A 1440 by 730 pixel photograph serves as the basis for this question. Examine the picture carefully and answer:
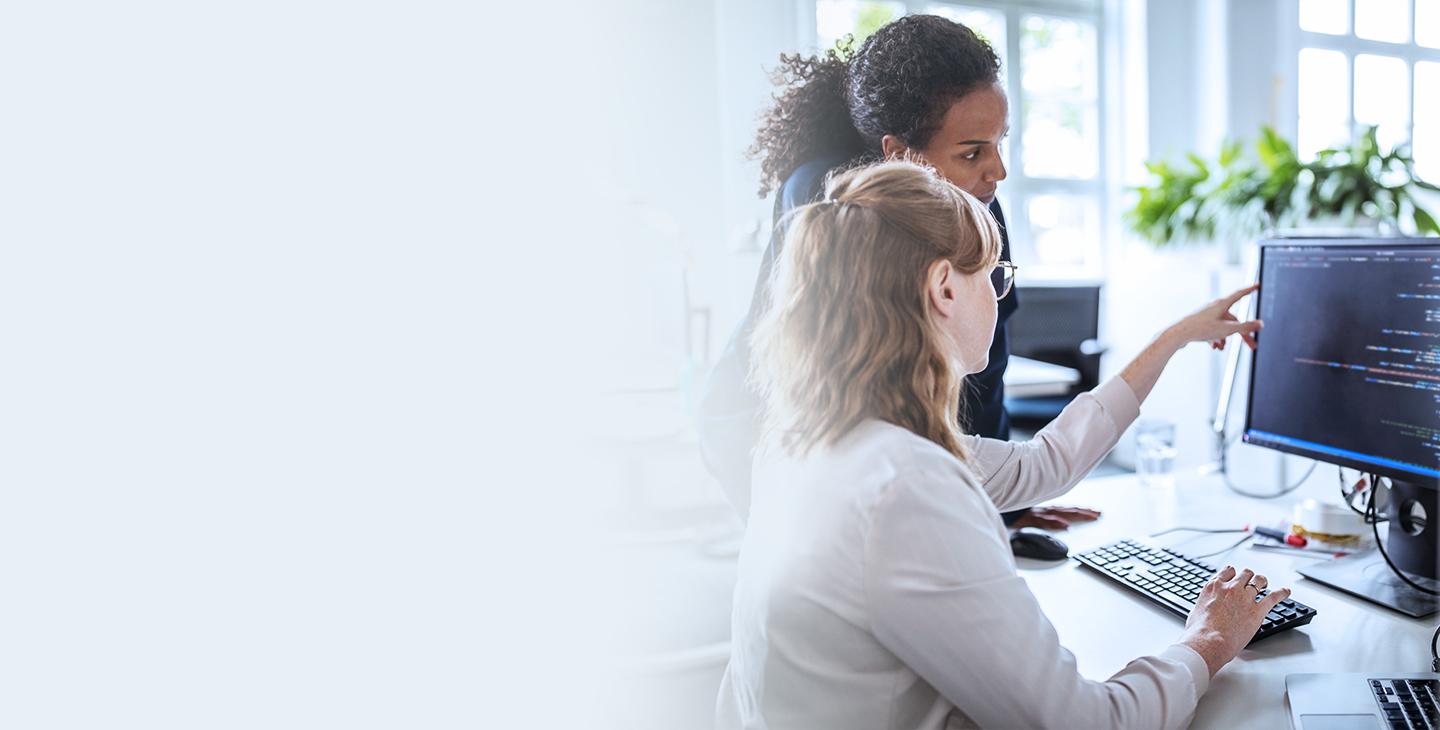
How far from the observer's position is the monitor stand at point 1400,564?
1.00 m

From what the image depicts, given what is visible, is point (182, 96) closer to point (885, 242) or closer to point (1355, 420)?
point (885, 242)

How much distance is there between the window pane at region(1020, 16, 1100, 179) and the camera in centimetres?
477

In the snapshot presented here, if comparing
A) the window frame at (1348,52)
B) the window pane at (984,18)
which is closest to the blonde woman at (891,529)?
the window pane at (984,18)

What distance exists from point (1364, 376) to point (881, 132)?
614 millimetres

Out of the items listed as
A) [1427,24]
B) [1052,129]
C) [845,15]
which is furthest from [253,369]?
[1427,24]

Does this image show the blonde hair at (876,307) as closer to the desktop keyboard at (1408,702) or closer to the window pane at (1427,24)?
the desktop keyboard at (1408,702)

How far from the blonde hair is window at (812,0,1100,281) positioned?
4146 mm

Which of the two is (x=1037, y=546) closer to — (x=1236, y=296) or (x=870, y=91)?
(x=1236, y=296)

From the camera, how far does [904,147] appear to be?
1.17 metres

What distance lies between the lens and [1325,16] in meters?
4.72

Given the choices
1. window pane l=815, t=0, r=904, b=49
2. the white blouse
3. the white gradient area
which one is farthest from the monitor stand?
window pane l=815, t=0, r=904, b=49

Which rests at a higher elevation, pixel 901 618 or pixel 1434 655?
pixel 901 618

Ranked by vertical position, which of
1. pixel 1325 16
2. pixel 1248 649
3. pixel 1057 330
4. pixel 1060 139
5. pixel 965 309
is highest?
pixel 1325 16

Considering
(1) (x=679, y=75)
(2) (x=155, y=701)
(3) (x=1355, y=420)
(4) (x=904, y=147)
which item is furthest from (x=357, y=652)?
(1) (x=679, y=75)
